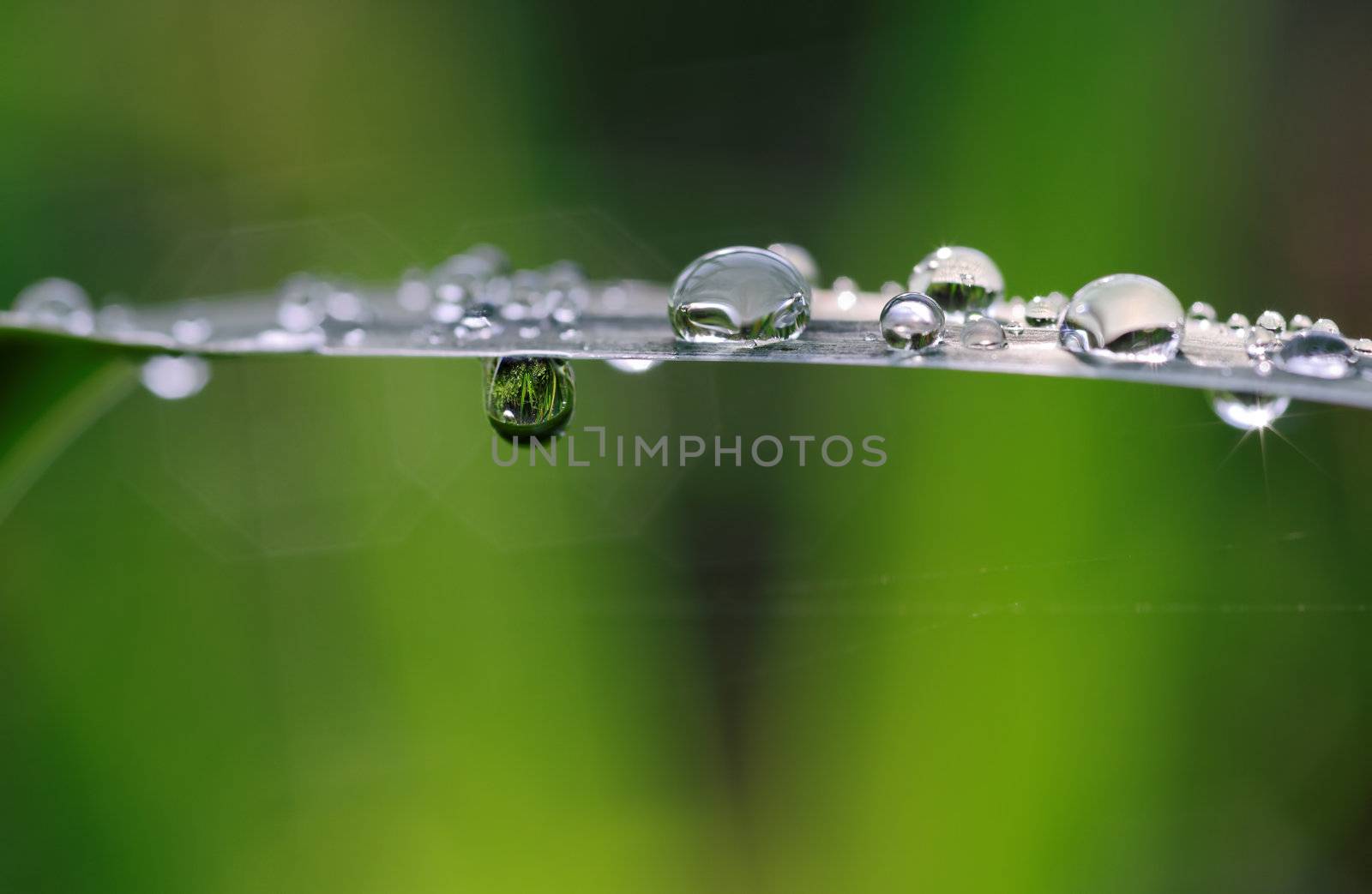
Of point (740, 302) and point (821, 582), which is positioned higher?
point (740, 302)

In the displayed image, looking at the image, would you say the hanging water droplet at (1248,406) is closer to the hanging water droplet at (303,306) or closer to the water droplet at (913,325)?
the water droplet at (913,325)

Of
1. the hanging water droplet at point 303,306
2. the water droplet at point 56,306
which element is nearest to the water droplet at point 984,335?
the hanging water droplet at point 303,306

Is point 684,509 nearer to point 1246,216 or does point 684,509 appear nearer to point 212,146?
point 1246,216

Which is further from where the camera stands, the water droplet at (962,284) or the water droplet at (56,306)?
the water droplet at (56,306)

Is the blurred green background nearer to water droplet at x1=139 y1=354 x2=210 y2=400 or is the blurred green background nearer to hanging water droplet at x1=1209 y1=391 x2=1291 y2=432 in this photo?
hanging water droplet at x1=1209 y1=391 x2=1291 y2=432

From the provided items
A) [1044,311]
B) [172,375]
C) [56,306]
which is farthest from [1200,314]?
[56,306]

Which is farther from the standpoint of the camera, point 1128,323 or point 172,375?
point 172,375
